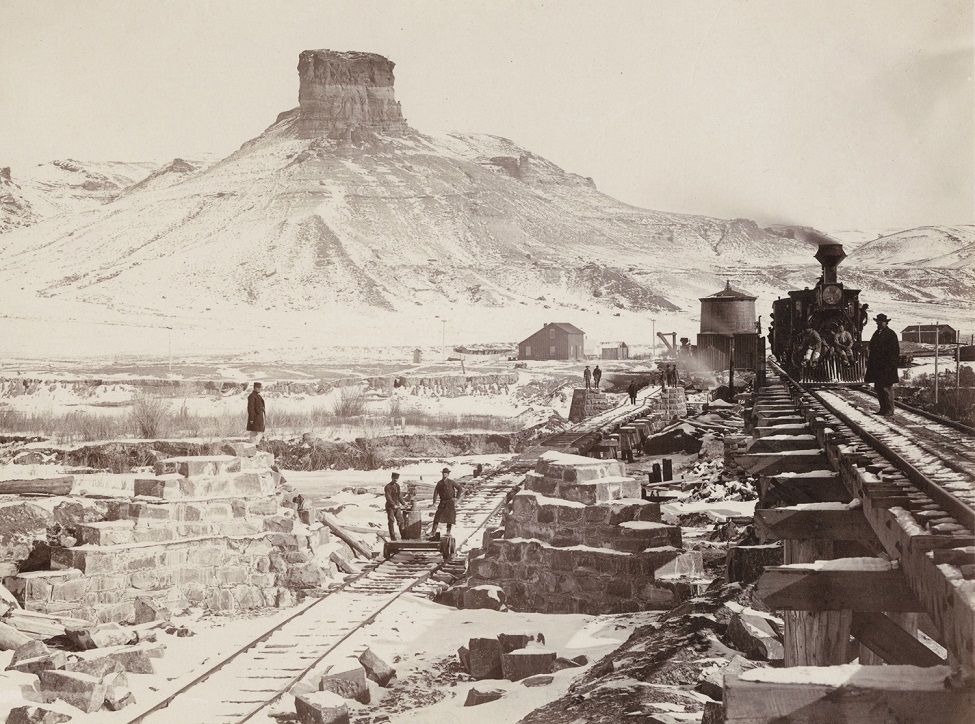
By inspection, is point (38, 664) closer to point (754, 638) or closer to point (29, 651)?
point (29, 651)

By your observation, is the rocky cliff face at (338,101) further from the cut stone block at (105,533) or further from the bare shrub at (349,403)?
the cut stone block at (105,533)

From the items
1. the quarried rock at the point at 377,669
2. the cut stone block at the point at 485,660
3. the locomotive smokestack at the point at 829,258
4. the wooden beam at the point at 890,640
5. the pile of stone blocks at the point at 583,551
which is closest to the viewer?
the wooden beam at the point at 890,640

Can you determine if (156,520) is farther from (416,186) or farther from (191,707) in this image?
(416,186)

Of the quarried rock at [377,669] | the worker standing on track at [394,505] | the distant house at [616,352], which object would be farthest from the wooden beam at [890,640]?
the distant house at [616,352]

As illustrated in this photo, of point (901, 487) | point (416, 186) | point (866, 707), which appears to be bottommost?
point (866, 707)

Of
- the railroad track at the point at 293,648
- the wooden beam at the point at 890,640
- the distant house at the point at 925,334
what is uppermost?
the distant house at the point at 925,334

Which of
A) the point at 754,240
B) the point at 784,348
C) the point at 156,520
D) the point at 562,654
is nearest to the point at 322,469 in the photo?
the point at 784,348

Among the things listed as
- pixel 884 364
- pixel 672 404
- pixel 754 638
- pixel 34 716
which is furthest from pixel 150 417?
pixel 754 638

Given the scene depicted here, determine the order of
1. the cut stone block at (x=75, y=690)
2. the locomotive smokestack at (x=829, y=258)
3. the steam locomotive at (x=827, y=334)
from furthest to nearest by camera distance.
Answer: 1. the locomotive smokestack at (x=829, y=258)
2. the steam locomotive at (x=827, y=334)
3. the cut stone block at (x=75, y=690)
